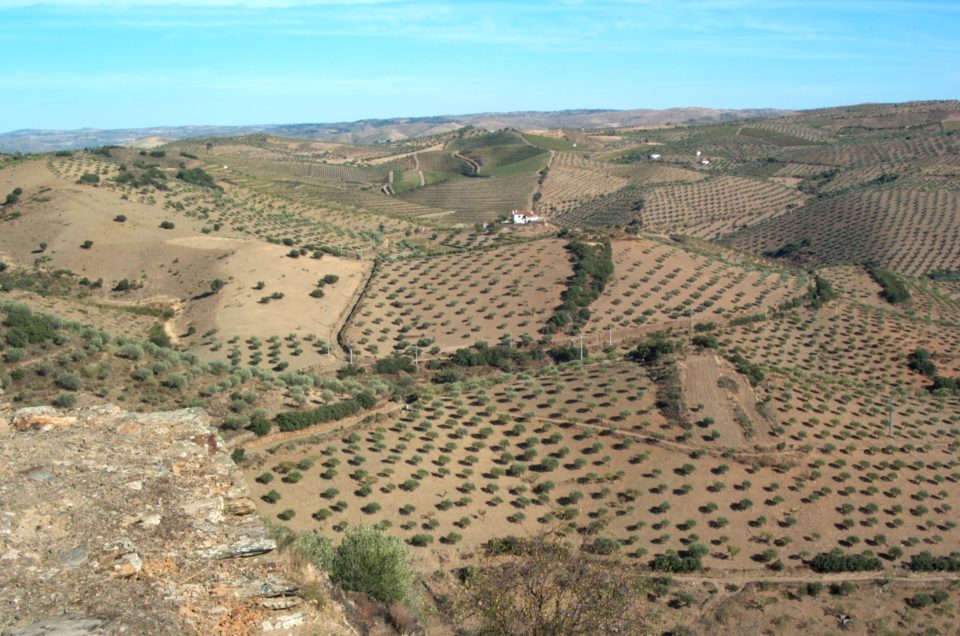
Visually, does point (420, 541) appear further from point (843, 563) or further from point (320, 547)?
point (843, 563)

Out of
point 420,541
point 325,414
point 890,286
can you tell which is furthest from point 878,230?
point 420,541

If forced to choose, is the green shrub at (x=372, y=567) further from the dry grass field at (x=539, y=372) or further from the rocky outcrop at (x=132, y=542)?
the rocky outcrop at (x=132, y=542)

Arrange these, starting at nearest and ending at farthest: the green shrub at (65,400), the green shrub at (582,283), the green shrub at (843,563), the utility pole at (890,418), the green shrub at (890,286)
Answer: the green shrub at (65,400), the green shrub at (843,563), the utility pole at (890,418), the green shrub at (582,283), the green shrub at (890,286)

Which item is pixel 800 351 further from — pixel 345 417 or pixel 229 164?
pixel 229 164

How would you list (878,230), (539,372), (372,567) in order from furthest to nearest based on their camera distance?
(878,230)
(539,372)
(372,567)

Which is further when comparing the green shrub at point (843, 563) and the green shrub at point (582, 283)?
the green shrub at point (582, 283)

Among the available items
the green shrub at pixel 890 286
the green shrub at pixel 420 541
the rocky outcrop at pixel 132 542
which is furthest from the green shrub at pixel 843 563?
the green shrub at pixel 890 286
